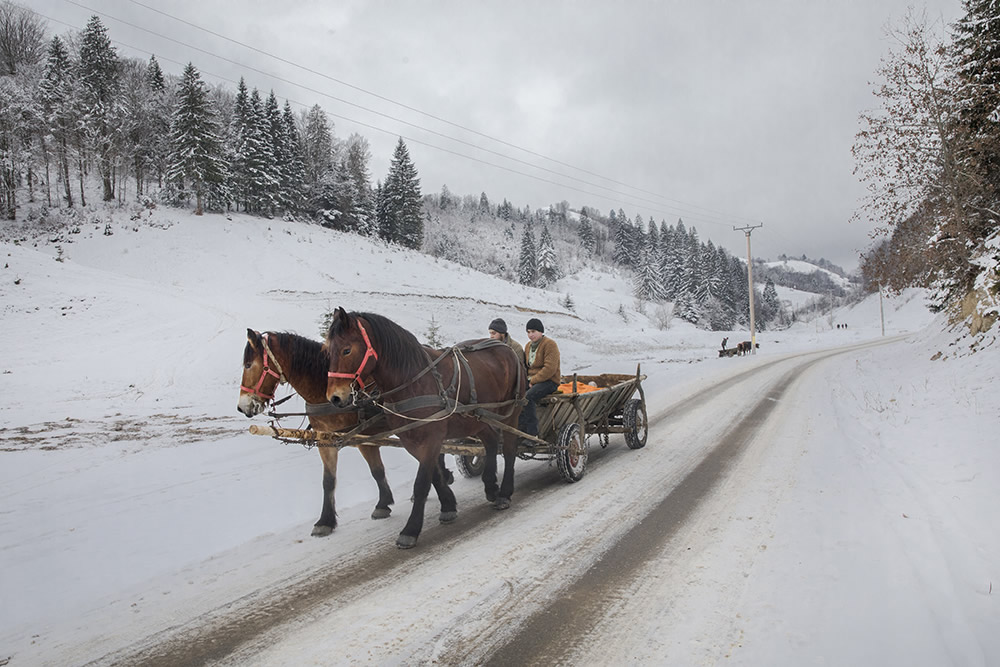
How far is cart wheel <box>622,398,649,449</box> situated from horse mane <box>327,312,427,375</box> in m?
4.15

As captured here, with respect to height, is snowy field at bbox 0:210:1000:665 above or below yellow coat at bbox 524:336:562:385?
below

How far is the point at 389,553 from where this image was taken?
171 inches

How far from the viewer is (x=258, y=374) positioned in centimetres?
468

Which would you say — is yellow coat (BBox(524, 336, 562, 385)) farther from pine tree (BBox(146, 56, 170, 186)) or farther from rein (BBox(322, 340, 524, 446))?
pine tree (BBox(146, 56, 170, 186))

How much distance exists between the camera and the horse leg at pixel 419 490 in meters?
4.43

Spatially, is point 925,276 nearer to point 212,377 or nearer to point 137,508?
point 137,508

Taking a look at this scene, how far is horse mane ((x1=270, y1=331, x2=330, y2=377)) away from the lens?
197 inches

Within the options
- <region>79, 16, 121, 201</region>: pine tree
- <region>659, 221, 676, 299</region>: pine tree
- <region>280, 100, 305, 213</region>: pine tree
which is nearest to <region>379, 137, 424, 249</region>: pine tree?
<region>280, 100, 305, 213</region>: pine tree

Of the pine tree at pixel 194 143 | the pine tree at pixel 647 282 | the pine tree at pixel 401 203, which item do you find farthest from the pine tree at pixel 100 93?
the pine tree at pixel 647 282

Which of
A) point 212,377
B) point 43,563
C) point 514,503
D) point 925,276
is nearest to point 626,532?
point 514,503

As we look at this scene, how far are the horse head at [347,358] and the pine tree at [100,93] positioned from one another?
1763 inches

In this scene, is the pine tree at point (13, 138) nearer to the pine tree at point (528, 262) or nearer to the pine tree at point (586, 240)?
the pine tree at point (528, 262)

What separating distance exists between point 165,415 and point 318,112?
57.4 metres

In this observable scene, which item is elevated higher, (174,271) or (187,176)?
(187,176)
